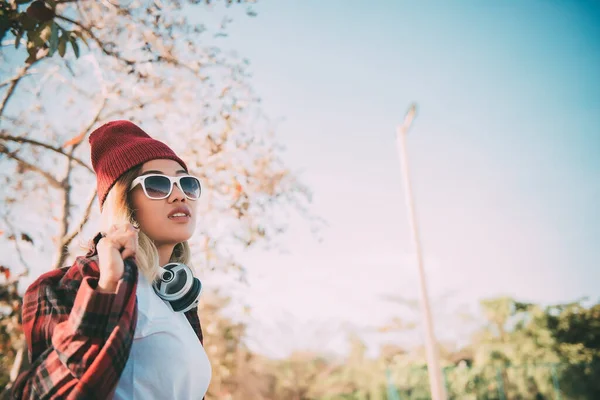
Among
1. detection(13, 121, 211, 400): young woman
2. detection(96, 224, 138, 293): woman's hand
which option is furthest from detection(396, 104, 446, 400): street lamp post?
detection(96, 224, 138, 293): woman's hand

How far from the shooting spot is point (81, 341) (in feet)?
3.13

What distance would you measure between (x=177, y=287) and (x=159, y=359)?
0.87 ft

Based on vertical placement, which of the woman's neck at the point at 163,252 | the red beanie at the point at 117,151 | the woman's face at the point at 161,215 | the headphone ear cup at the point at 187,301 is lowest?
the headphone ear cup at the point at 187,301

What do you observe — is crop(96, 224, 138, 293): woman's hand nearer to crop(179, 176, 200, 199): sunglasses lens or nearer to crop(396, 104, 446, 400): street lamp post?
crop(179, 176, 200, 199): sunglasses lens

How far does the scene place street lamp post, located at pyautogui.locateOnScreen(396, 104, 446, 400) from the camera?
19.2 feet

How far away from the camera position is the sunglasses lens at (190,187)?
1.61 meters

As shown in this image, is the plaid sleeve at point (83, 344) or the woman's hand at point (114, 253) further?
the woman's hand at point (114, 253)

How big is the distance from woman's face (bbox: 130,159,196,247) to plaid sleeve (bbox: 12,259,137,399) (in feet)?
1.49

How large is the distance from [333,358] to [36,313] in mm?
13574

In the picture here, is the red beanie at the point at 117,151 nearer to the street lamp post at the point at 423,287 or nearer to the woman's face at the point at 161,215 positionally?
A: the woman's face at the point at 161,215

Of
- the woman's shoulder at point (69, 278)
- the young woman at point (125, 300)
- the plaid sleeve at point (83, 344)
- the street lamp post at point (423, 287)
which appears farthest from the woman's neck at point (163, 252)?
the street lamp post at point (423, 287)

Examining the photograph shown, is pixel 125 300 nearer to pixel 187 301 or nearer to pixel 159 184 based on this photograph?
pixel 187 301

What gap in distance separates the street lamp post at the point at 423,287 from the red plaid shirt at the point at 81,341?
5.84 metres

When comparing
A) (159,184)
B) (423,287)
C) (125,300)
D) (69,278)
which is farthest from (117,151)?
(423,287)
